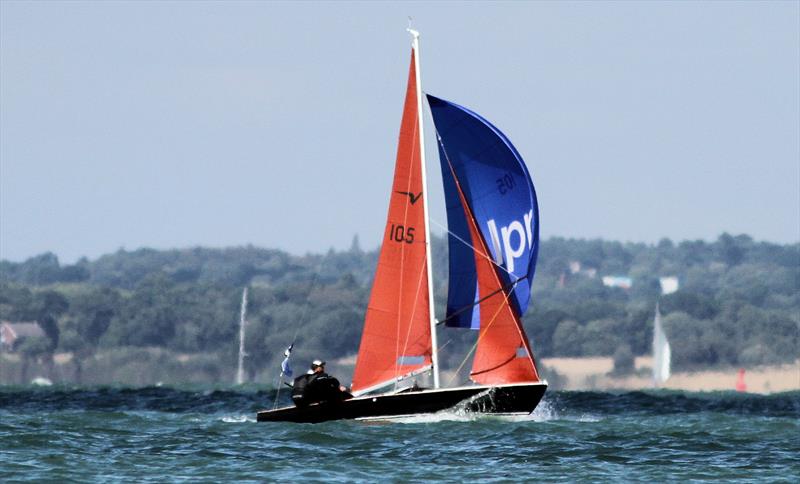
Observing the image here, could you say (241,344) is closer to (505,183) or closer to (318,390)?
(318,390)

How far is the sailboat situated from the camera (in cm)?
4206

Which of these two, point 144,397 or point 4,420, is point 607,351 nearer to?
point 144,397

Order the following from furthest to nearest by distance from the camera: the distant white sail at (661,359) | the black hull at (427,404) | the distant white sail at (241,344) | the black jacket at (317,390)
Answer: the distant white sail at (241,344), the distant white sail at (661,359), the black jacket at (317,390), the black hull at (427,404)

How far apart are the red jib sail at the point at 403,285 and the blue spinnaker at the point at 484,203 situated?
2.05ft

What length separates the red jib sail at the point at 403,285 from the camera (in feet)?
139

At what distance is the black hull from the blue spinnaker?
5.59 ft

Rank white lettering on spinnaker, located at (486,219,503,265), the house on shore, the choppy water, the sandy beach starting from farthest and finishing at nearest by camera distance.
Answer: the house on shore < the sandy beach < white lettering on spinnaker, located at (486,219,503,265) < the choppy water

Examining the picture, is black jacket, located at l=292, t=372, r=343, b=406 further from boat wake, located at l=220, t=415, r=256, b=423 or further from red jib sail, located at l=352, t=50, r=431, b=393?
boat wake, located at l=220, t=415, r=256, b=423

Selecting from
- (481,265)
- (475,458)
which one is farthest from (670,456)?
(481,265)

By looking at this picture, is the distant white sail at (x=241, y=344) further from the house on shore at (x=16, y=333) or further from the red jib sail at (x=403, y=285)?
the red jib sail at (x=403, y=285)

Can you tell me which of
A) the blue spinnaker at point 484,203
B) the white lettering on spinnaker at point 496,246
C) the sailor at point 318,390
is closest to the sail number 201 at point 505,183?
the blue spinnaker at point 484,203

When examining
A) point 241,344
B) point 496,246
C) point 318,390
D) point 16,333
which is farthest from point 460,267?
point 16,333

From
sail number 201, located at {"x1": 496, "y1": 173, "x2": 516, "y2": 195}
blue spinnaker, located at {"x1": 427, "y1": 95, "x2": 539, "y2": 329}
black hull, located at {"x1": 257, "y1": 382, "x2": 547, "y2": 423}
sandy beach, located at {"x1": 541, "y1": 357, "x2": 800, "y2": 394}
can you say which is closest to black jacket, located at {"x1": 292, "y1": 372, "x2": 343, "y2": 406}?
black hull, located at {"x1": 257, "y1": 382, "x2": 547, "y2": 423}

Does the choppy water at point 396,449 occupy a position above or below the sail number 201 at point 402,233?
below
